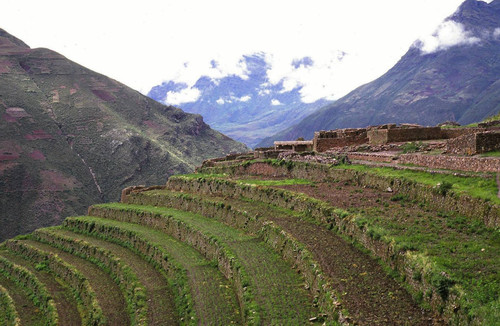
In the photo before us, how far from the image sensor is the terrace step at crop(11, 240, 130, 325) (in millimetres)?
22444

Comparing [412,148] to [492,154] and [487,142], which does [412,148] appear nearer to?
[487,142]

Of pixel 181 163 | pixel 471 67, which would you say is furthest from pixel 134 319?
pixel 471 67

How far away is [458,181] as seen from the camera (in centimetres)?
1612

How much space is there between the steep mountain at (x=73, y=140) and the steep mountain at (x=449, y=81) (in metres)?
66.1

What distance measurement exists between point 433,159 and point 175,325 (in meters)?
12.7

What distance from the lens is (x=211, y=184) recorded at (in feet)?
104

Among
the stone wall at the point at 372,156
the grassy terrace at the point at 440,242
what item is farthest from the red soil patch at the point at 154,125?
the grassy terrace at the point at 440,242

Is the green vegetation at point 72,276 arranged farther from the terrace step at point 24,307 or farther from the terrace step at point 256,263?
the terrace step at point 256,263

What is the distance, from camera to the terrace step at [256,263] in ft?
46.7

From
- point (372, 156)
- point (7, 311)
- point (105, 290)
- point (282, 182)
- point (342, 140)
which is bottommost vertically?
point (7, 311)

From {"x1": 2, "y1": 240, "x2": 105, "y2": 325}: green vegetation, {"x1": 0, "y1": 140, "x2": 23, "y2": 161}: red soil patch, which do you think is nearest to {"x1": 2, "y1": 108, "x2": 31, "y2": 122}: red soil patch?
{"x1": 0, "y1": 140, "x2": 23, "y2": 161}: red soil patch

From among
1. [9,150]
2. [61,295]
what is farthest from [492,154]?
[9,150]

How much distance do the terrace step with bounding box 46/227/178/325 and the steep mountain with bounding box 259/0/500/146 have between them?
381ft

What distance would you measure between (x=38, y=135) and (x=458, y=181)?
9153 centimetres
